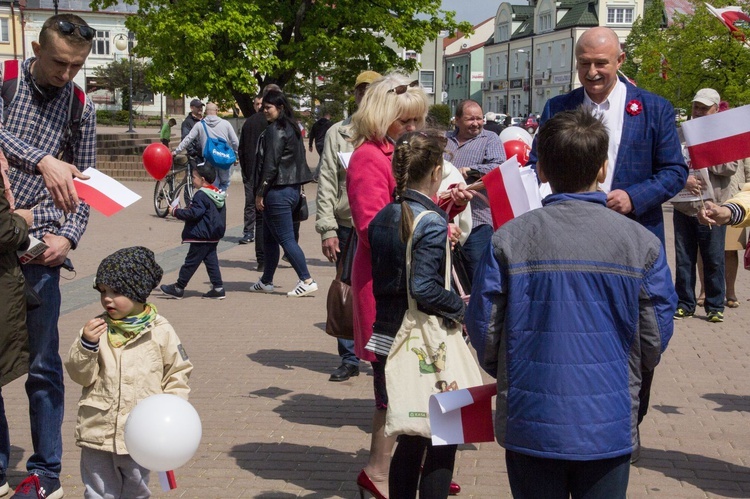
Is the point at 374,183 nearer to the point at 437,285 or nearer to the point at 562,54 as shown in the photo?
the point at 437,285

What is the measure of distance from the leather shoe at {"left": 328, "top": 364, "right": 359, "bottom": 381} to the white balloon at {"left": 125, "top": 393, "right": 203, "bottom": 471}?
11.8ft

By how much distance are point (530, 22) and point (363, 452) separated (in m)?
104

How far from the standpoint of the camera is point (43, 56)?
428cm

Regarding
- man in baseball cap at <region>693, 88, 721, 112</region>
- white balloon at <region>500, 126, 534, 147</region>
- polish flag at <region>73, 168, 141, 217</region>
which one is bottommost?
polish flag at <region>73, 168, 141, 217</region>

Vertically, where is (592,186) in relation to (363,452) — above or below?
above

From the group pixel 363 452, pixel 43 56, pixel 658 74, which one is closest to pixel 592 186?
pixel 43 56

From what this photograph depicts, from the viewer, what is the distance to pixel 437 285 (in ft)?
13.1

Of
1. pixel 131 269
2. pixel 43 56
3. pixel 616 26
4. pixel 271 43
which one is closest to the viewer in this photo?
pixel 131 269

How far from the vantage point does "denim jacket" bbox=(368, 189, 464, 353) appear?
13.0ft

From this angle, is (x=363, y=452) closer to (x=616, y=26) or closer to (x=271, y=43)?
(x=271, y=43)

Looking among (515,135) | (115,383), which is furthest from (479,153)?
(115,383)

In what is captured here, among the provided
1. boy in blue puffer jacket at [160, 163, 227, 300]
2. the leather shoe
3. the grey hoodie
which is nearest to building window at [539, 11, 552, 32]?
the grey hoodie

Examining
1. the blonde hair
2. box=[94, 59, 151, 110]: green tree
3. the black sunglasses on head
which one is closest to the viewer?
the black sunglasses on head

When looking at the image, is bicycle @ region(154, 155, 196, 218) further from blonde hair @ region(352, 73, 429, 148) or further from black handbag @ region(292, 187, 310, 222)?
blonde hair @ region(352, 73, 429, 148)
